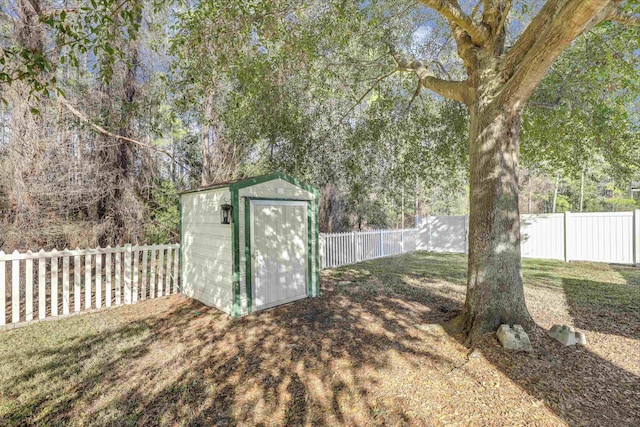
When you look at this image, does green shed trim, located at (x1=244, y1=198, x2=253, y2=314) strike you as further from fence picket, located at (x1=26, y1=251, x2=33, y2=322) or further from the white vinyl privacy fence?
the white vinyl privacy fence

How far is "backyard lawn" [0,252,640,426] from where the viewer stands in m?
2.37

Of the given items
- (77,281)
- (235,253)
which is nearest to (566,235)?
(235,253)

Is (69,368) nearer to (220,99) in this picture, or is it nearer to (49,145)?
(49,145)

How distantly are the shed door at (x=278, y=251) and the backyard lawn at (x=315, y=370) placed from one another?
361 mm

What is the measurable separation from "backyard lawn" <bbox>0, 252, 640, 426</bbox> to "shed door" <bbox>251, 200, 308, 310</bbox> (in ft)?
1.18

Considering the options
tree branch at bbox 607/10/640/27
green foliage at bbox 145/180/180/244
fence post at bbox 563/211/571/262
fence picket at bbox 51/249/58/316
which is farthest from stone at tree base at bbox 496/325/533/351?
fence post at bbox 563/211/571/262

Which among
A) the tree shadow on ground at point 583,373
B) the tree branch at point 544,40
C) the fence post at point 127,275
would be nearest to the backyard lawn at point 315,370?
the tree shadow on ground at point 583,373

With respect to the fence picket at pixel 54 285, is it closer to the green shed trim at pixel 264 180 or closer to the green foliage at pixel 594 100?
the green shed trim at pixel 264 180

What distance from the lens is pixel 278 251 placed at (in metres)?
5.12

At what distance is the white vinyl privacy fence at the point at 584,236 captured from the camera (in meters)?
8.46

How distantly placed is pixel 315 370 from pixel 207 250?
3066 mm

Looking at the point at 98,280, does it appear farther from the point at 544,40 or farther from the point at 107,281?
the point at 544,40

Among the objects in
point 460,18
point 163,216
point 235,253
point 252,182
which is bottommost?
point 235,253

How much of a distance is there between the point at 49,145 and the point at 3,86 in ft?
4.82
